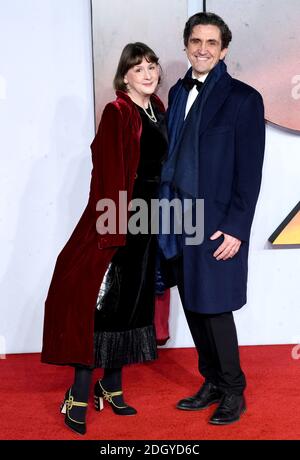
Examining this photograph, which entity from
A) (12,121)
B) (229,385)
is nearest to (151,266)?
(229,385)

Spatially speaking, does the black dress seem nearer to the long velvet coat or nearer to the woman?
the woman

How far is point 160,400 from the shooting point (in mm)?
2814

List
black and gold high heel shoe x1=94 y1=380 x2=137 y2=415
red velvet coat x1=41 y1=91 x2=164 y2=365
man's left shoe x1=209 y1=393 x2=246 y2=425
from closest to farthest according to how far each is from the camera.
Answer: red velvet coat x1=41 y1=91 x2=164 y2=365 → man's left shoe x1=209 y1=393 x2=246 y2=425 → black and gold high heel shoe x1=94 y1=380 x2=137 y2=415

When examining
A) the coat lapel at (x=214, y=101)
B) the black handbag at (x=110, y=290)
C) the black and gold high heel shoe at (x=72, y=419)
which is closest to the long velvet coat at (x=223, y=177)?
the coat lapel at (x=214, y=101)

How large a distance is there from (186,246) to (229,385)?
1.80ft

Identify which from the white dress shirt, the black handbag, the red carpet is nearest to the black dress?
the black handbag

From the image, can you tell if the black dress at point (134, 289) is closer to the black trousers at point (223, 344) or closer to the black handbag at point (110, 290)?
the black handbag at point (110, 290)

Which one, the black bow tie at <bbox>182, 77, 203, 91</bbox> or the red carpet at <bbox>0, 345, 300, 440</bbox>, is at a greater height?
the black bow tie at <bbox>182, 77, 203, 91</bbox>

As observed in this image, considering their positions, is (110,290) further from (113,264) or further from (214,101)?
(214,101)

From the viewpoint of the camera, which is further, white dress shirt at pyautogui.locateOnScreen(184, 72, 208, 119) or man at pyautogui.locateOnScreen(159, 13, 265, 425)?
white dress shirt at pyautogui.locateOnScreen(184, 72, 208, 119)

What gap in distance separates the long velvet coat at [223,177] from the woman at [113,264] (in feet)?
0.52

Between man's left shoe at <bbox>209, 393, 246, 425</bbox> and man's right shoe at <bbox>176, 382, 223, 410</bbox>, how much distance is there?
112 mm

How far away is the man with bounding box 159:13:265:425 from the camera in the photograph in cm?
250

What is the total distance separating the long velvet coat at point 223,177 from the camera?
2492mm
